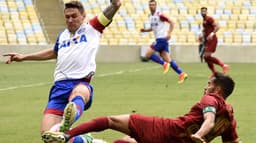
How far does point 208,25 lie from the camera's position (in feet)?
76.7

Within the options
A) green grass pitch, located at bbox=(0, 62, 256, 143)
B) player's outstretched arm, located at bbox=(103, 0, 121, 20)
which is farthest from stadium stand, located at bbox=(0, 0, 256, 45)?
player's outstretched arm, located at bbox=(103, 0, 121, 20)

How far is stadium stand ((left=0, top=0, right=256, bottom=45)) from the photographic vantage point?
34.4 m

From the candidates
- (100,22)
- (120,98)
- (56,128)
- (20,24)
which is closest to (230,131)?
(56,128)

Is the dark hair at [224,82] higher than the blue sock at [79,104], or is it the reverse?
the dark hair at [224,82]

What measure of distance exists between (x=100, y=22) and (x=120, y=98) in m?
6.74

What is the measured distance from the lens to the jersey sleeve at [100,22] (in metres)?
8.40

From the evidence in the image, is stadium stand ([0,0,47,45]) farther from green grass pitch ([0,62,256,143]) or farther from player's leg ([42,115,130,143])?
player's leg ([42,115,130,143])

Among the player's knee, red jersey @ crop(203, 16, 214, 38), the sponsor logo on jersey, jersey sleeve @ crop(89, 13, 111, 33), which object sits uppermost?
jersey sleeve @ crop(89, 13, 111, 33)

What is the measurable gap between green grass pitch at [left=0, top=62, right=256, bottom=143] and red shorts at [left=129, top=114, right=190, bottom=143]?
73.1 inches

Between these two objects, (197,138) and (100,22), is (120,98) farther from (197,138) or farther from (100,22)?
(197,138)

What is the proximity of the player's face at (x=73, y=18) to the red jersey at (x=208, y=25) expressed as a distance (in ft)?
49.3

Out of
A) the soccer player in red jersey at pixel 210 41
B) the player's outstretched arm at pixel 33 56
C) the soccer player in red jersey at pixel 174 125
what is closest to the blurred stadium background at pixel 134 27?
the soccer player in red jersey at pixel 210 41

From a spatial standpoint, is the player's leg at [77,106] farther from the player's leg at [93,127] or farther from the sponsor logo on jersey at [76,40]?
the sponsor logo on jersey at [76,40]

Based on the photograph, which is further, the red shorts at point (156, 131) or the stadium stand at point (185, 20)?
the stadium stand at point (185, 20)
